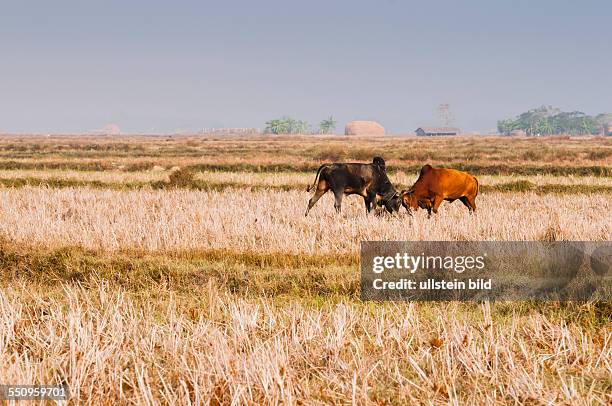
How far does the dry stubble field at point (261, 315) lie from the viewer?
4078 mm

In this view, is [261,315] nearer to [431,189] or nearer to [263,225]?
[263,225]

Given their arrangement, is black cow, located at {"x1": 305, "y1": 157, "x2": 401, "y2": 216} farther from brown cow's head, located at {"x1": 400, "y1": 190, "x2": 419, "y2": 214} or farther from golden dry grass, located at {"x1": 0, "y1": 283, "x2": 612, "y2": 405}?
golden dry grass, located at {"x1": 0, "y1": 283, "x2": 612, "y2": 405}

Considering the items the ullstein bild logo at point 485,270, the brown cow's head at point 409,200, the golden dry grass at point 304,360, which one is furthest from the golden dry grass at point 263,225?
the golden dry grass at point 304,360

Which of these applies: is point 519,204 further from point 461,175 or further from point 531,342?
point 531,342

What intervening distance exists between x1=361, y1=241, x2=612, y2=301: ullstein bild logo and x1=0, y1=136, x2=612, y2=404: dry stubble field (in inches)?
15.9

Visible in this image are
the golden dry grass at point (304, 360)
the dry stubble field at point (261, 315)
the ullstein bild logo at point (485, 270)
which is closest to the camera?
the golden dry grass at point (304, 360)

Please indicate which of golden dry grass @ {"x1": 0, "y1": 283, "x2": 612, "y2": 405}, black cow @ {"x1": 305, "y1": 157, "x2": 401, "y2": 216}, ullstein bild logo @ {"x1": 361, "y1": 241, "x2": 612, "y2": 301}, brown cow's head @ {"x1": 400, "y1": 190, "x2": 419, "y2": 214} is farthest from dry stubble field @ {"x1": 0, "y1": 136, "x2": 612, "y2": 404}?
brown cow's head @ {"x1": 400, "y1": 190, "x2": 419, "y2": 214}

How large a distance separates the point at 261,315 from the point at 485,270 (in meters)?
3.72

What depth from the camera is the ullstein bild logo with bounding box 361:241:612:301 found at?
7.20 metres

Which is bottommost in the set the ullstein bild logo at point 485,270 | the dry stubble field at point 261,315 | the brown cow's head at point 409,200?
the ullstein bild logo at point 485,270

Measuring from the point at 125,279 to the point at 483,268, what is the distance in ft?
16.1

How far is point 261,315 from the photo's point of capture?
19.3 feet

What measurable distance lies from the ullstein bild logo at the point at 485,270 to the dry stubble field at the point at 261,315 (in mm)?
403

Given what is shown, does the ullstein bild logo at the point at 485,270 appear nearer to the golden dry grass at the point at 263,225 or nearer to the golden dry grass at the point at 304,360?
the golden dry grass at the point at 263,225
